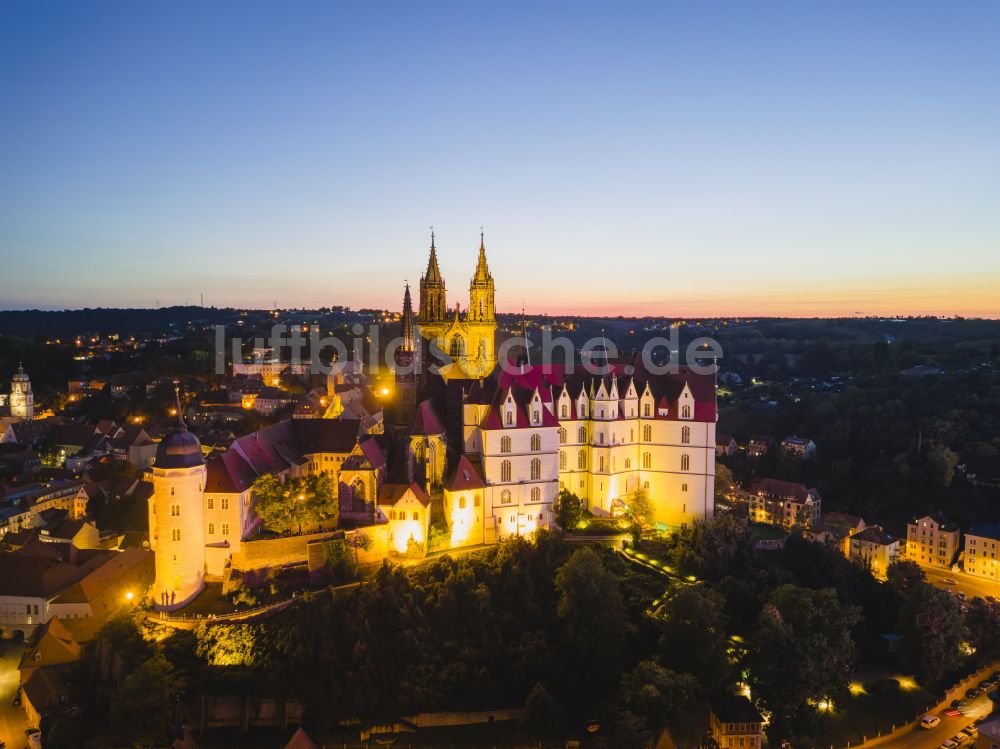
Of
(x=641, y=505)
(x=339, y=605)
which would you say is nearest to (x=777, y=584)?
(x=641, y=505)

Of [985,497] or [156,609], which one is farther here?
[985,497]

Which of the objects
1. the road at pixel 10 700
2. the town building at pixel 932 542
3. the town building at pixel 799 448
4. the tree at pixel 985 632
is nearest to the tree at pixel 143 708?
the road at pixel 10 700

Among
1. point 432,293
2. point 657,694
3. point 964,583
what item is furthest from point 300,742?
point 964,583

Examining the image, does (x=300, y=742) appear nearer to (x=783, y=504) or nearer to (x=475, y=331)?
(x=475, y=331)

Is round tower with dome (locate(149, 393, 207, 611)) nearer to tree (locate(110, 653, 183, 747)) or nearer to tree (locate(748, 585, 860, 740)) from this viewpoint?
tree (locate(110, 653, 183, 747))

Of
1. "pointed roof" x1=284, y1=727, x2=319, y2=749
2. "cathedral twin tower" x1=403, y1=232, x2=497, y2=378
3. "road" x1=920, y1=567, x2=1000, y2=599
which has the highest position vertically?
"cathedral twin tower" x1=403, y1=232, x2=497, y2=378

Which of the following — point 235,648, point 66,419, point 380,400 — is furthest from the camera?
point 66,419

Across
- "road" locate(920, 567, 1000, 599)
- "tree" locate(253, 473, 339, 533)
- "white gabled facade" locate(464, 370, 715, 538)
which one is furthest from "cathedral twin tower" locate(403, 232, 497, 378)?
"road" locate(920, 567, 1000, 599)

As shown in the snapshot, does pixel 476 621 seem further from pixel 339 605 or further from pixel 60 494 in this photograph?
pixel 60 494
